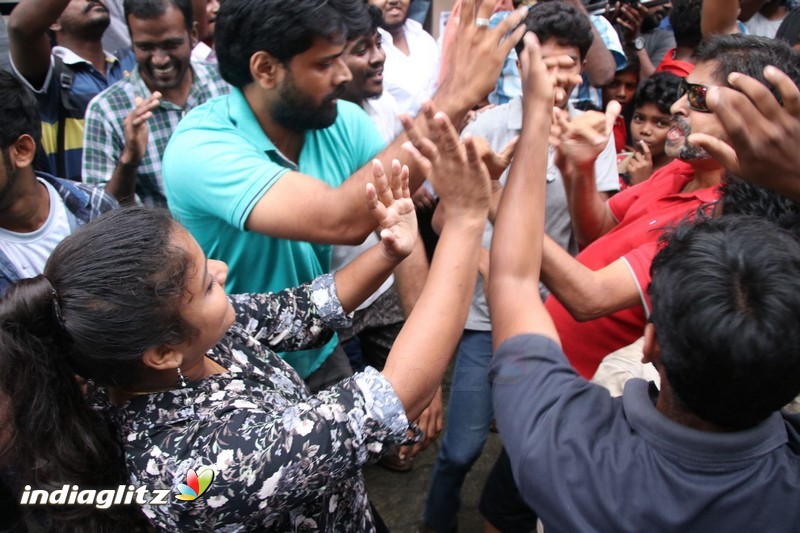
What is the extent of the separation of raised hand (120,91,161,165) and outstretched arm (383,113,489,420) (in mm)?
1682

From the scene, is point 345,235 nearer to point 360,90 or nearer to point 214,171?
point 214,171

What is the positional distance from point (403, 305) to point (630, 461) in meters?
1.31

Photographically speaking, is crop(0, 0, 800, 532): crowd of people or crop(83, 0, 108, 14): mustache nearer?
crop(0, 0, 800, 532): crowd of people

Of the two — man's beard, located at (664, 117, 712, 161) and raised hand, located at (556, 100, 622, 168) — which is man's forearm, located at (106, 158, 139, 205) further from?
man's beard, located at (664, 117, 712, 161)

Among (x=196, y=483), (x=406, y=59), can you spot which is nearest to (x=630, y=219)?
(x=196, y=483)

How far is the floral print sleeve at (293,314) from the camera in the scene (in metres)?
1.63

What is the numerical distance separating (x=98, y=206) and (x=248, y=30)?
0.88 metres

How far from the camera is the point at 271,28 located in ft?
6.05

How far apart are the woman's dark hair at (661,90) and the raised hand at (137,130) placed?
2621 millimetres

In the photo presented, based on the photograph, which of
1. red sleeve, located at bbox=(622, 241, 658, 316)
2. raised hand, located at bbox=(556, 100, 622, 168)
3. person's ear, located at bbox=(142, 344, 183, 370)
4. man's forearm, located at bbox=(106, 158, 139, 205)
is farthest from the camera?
man's forearm, located at bbox=(106, 158, 139, 205)

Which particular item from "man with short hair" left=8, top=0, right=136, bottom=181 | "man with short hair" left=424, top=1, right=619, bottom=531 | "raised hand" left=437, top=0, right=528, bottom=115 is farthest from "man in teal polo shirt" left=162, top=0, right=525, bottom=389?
"man with short hair" left=8, top=0, right=136, bottom=181

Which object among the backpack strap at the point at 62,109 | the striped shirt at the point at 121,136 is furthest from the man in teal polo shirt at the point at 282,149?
the backpack strap at the point at 62,109

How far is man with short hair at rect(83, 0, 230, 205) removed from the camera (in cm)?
288

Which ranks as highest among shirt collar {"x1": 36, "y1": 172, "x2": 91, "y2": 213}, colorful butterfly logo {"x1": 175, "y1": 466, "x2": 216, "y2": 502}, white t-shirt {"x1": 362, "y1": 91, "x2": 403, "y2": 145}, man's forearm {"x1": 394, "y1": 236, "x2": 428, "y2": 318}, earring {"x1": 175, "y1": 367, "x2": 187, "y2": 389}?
shirt collar {"x1": 36, "y1": 172, "x2": 91, "y2": 213}
